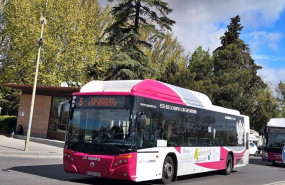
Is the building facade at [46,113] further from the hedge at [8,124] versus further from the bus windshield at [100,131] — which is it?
the bus windshield at [100,131]

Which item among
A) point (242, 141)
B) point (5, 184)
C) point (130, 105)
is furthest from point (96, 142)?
point (242, 141)

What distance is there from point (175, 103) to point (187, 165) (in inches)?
90.9

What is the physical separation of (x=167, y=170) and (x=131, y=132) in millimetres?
2318

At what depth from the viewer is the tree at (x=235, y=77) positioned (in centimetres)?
3978

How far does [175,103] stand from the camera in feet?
38.3

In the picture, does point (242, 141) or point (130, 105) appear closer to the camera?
point (130, 105)

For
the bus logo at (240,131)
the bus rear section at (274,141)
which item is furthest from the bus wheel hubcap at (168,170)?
the bus rear section at (274,141)

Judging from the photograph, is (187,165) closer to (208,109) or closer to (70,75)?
(208,109)

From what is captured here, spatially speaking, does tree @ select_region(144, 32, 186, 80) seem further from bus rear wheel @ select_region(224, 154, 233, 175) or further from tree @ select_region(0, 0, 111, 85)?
bus rear wheel @ select_region(224, 154, 233, 175)

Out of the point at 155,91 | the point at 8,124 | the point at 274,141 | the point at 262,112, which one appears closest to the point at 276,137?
the point at 274,141

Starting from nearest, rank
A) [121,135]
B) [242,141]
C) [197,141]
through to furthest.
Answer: [121,135]
[197,141]
[242,141]

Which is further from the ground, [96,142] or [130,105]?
[130,105]

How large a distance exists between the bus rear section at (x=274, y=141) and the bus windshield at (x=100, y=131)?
17352 mm

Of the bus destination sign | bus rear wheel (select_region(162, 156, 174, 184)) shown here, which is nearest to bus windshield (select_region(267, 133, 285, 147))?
bus rear wheel (select_region(162, 156, 174, 184))
